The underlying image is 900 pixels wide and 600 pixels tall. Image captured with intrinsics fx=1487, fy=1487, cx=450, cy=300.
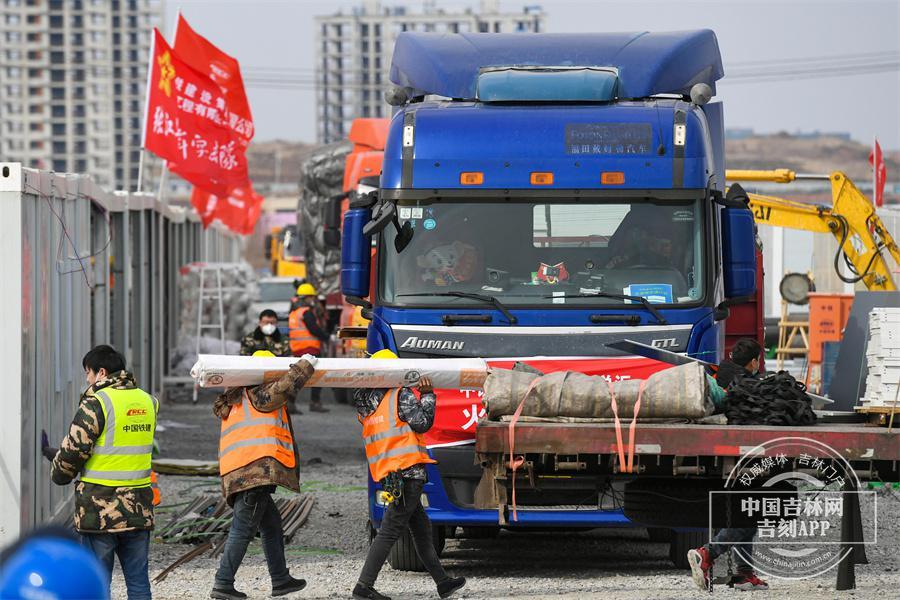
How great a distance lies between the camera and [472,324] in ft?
32.2

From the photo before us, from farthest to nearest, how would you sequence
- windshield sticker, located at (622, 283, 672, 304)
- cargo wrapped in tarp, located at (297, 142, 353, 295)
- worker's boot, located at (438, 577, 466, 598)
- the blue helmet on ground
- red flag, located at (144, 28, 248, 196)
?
1. cargo wrapped in tarp, located at (297, 142, 353, 295)
2. red flag, located at (144, 28, 248, 196)
3. windshield sticker, located at (622, 283, 672, 304)
4. worker's boot, located at (438, 577, 466, 598)
5. the blue helmet on ground

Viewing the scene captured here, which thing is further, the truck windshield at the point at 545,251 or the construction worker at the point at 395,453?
the truck windshield at the point at 545,251

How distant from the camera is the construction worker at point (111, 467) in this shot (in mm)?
8039

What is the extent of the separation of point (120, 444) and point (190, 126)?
48.6ft

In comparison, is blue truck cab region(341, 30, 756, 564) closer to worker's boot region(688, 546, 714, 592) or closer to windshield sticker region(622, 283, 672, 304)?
windshield sticker region(622, 283, 672, 304)

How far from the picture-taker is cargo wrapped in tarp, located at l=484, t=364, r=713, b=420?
8117 mm

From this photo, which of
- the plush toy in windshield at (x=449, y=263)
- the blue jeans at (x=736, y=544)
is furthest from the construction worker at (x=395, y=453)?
the blue jeans at (x=736, y=544)

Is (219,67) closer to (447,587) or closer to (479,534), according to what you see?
(479,534)

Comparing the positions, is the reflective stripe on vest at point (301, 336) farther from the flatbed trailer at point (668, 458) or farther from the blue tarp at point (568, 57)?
the flatbed trailer at point (668, 458)

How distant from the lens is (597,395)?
8.18 m

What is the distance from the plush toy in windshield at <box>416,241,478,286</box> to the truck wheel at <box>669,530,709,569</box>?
7.69ft

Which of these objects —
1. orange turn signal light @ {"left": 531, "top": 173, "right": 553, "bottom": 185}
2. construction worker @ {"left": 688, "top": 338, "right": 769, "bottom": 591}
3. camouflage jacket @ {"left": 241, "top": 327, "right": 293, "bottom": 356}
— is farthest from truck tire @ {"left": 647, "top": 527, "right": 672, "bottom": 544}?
camouflage jacket @ {"left": 241, "top": 327, "right": 293, "bottom": 356}

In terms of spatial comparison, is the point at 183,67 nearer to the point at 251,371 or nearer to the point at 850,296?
the point at 850,296

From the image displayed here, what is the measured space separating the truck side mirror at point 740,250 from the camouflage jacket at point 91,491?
4.34 meters
